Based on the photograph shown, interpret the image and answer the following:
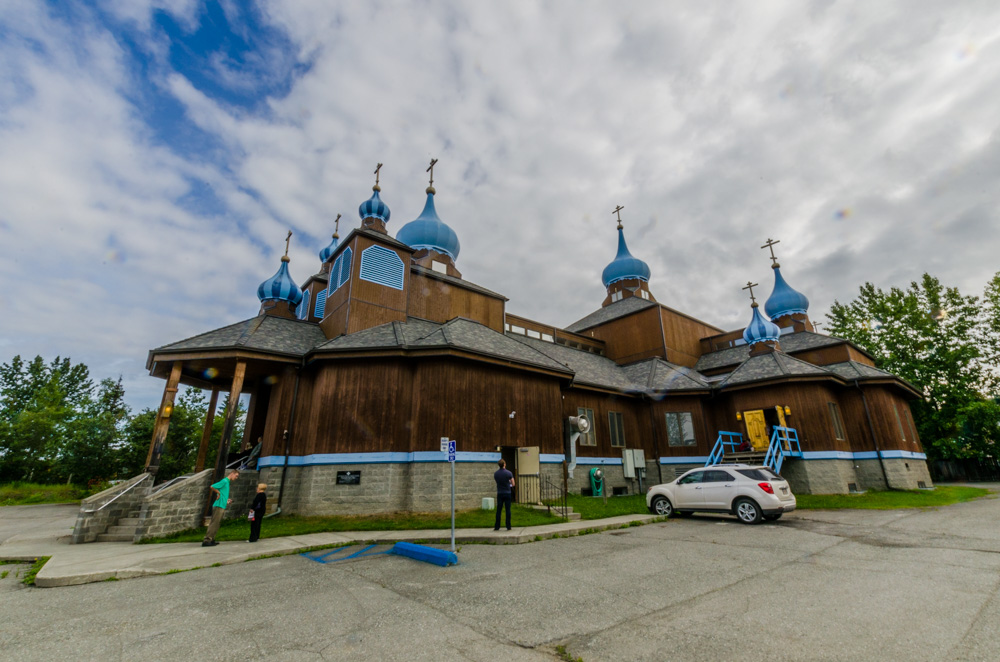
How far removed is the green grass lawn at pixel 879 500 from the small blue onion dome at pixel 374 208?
2273cm

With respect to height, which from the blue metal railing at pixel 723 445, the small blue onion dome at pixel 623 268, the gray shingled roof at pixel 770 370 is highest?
the small blue onion dome at pixel 623 268

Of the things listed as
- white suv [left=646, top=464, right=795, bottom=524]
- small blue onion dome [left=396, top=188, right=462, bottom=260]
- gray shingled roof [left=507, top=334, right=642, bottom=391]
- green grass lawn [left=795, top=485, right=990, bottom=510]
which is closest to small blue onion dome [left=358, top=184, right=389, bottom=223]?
small blue onion dome [left=396, top=188, right=462, bottom=260]

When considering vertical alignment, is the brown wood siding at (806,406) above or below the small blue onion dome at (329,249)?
below

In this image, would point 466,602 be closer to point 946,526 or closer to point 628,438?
point 946,526

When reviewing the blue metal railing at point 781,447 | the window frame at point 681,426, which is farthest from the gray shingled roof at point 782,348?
the blue metal railing at point 781,447

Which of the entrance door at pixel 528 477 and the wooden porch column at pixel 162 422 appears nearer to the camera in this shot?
the wooden porch column at pixel 162 422

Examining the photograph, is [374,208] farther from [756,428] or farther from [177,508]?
[756,428]

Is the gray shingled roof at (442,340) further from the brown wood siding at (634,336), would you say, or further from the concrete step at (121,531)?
the brown wood siding at (634,336)

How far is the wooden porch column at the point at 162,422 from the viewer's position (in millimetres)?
13914

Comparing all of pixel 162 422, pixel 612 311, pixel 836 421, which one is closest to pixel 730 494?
pixel 836 421

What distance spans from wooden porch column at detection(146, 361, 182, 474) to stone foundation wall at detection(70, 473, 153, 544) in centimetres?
43

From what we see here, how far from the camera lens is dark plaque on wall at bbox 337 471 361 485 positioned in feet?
46.9

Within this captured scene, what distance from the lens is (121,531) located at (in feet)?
40.5

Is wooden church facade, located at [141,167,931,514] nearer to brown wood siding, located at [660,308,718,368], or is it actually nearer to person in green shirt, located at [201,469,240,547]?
brown wood siding, located at [660,308,718,368]
